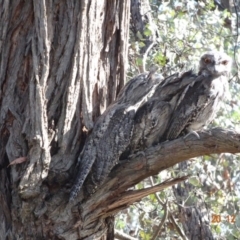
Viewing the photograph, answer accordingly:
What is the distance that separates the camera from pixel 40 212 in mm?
3664

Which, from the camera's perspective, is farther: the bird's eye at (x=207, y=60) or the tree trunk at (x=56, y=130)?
the bird's eye at (x=207, y=60)

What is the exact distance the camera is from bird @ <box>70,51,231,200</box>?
3.81 m

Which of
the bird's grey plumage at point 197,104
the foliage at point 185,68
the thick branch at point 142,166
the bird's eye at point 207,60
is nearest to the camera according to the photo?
the thick branch at point 142,166

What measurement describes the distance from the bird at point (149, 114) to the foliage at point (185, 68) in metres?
1.00

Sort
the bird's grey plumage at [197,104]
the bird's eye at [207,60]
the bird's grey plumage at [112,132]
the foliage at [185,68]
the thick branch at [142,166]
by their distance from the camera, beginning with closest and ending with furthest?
1. the thick branch at [142,166]
2. the bird's grey plumage at [112,132]
3. the bird's grey plumage at [197,104]
4. the bird's eye at [207,60]
5. the foliage at [185,68]

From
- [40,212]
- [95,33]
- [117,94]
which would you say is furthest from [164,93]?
[40,212]

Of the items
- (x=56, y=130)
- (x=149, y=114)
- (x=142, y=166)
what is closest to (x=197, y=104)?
(x=149, y=114)

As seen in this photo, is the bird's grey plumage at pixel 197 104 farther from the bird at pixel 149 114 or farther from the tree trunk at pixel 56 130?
the tree trunk at pixel 56 130

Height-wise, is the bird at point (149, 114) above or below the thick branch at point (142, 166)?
above

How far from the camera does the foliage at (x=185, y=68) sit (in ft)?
17.9

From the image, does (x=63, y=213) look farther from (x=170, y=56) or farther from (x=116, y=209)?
(x=170, y=56)

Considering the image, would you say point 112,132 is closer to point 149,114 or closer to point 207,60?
point 149,114
